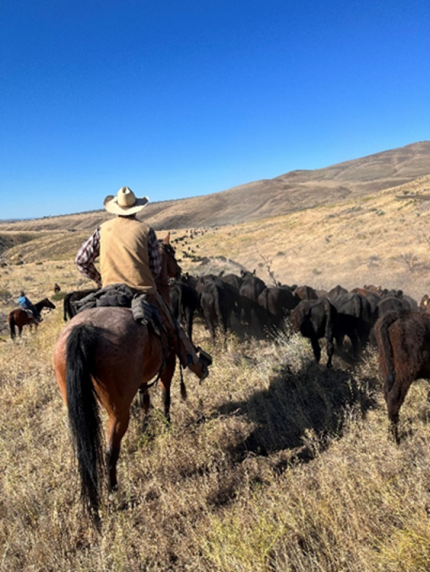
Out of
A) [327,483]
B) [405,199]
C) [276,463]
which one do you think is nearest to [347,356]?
[276,463]

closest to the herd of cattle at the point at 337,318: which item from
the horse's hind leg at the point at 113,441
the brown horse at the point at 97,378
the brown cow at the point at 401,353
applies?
the brown cow at the point at 401,353

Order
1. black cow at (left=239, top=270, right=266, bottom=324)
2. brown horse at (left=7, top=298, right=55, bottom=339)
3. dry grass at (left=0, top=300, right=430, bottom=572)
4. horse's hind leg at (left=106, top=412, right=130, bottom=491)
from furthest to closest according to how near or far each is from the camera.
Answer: brown horse at (left=7, top=298, right=55, bottom=339)
black cow at (left=239, top=270, right=266, bottom=324)
horse's hind leg at (left=106, top=412, right=130, bottom=491)
dry grass at (left=0, top=300, right=430, bottom=572)

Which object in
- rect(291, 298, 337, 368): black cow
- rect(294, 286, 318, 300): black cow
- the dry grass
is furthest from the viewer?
rect(294, 286, 318, 300): black cow

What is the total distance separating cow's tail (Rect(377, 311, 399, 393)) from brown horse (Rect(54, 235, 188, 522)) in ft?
9.23

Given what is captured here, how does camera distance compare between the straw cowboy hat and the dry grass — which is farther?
the straw cowboy hat

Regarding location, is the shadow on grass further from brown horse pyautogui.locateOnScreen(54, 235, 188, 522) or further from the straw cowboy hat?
the straw cowboy hat

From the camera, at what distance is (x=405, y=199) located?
33688 mm

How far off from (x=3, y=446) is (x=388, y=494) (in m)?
4.17

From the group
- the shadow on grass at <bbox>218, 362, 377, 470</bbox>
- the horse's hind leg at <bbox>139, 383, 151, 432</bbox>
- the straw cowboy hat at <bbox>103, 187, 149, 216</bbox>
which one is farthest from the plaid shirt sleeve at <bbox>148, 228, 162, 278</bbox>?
the shadow on grass at <bbox>218, 362, 377, 470</bbox>

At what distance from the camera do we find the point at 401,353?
4.20 metres

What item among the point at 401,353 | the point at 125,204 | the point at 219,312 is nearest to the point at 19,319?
the point at 219,312

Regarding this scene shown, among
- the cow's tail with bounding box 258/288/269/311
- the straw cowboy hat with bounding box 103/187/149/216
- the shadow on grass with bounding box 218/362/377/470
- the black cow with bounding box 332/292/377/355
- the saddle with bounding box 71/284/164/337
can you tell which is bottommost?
the shadow on grass with bounding box 218/362/377/470

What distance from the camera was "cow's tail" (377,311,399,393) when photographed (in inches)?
167

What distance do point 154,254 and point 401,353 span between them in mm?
3238
